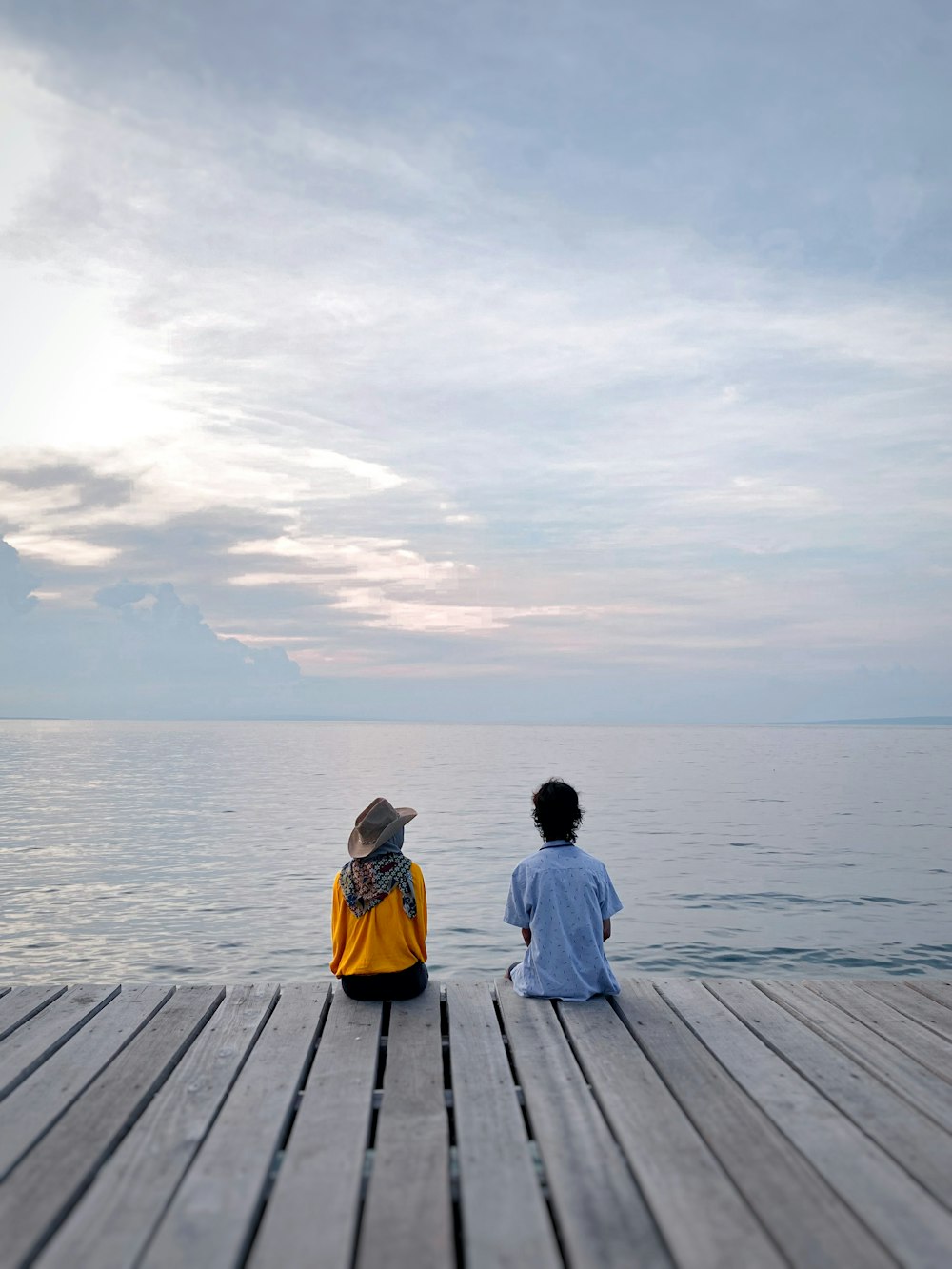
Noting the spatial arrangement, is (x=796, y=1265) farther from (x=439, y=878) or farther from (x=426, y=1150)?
(x=439, y=878)

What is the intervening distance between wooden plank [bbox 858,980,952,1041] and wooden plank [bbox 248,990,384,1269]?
11.3ft

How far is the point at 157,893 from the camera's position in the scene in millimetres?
Answer: 18516

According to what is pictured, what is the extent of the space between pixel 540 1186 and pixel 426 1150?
1.65 ft

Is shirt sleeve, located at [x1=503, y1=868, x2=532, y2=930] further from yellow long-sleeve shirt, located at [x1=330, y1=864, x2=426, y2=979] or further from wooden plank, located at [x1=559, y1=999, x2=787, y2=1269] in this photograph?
wooden plank, located at [x1=559, y1=999, x2=787, y2=1269]

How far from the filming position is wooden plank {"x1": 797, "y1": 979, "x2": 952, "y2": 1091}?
4.70m

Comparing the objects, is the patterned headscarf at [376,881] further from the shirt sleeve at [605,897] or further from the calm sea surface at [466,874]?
the calm sea surface at [466,874]

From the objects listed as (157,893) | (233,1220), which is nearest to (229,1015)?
(233,1220)

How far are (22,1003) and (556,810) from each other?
→ 362 centimetres

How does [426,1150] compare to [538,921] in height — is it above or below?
below

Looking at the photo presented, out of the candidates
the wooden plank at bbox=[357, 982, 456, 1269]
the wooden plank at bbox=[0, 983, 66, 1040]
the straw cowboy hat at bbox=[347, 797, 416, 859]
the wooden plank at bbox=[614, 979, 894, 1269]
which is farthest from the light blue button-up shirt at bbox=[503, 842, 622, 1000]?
the wooden plank at bbox=[0, 983, 66, 1040]

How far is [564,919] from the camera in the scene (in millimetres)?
5914

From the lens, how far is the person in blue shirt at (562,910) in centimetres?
591

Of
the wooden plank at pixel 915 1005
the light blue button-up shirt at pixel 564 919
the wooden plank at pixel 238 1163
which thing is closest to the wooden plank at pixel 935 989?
the wooden plank at pixel 915 1005

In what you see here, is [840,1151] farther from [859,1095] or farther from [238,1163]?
[238,1163]
